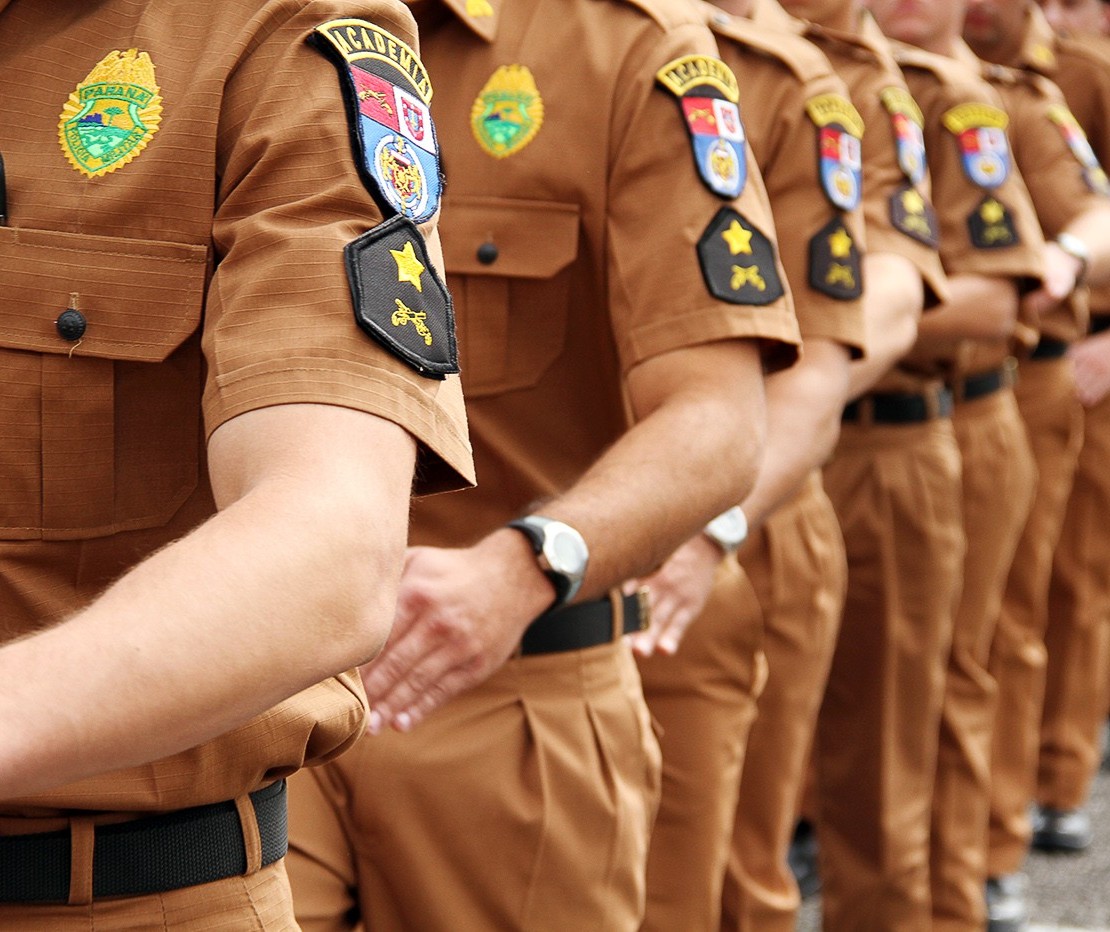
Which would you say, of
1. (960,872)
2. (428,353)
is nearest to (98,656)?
(428,353)

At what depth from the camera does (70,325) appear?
4.88ft

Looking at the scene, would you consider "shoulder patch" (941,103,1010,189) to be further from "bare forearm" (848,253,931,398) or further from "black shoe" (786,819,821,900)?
"black shoe" (786,819,821,900)

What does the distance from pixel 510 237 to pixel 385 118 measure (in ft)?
3.42

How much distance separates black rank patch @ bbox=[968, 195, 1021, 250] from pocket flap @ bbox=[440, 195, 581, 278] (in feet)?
6.95

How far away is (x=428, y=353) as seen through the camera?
1389 mm

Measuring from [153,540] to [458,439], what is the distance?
0.26m

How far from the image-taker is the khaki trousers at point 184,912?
1504 millimetres

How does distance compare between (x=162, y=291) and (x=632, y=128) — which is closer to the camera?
(x=162, y=291)

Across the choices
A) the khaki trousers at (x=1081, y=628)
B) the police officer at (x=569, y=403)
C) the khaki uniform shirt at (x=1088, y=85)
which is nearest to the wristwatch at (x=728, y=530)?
the police officer at (x=569, y=403)

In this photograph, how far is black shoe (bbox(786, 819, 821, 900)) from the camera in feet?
17.7

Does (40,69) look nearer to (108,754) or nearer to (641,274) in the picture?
(108,754)

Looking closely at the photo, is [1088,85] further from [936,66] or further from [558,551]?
[558,551]

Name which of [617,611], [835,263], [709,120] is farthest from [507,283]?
[835,263]

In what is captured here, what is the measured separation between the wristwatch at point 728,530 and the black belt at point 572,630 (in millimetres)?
382
